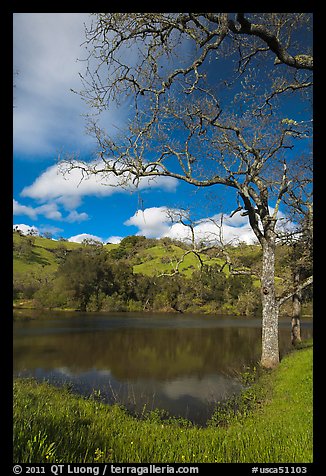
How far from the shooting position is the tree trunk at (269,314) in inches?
503

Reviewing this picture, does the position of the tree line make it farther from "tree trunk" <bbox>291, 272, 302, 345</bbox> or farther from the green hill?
"tree trunk" <bbox>291, 272, 302, 345</bbox>

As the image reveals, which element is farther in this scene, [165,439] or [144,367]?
[144,367]

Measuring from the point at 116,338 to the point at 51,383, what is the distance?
1326 centimetres

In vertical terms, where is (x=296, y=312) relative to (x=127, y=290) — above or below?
above

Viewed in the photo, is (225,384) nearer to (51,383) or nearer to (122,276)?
(51,383)

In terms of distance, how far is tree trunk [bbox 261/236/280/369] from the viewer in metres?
12.8

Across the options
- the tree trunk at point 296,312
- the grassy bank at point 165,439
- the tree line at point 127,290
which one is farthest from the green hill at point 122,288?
the grassy bank at point 165,439

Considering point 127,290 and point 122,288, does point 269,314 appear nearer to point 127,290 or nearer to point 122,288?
point 122,288

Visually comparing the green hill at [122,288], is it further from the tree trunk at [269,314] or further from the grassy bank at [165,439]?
the grassy bank at [165,439]

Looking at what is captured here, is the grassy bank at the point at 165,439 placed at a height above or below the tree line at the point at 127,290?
above

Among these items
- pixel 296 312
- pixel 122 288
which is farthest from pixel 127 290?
pixel 296 312

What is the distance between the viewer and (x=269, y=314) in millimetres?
12883

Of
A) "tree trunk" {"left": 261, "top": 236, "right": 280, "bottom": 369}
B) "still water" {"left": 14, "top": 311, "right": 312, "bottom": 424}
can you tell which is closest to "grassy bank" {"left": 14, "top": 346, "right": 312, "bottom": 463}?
"still water" {"left": 14, "top": 311, "right": 312, "bottom": 424}
